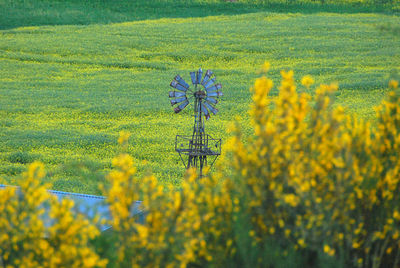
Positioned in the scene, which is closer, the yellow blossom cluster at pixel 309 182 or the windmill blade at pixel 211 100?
the yellow blossom cluster at pixel 309 182

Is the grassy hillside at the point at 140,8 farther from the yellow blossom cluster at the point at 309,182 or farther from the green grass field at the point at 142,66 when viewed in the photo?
the yellow blossom cluster at the point at 309,182

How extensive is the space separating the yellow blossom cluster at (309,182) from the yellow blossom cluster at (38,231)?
1.16 meters

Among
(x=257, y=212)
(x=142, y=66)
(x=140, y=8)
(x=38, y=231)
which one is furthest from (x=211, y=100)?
(x=140, y=8)

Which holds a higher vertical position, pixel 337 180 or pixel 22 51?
pixel 22 51

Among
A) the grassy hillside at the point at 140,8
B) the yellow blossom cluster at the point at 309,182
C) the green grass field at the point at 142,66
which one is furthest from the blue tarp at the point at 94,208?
the grassy hillside at the point at 140,8

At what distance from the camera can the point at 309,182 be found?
3947 mm

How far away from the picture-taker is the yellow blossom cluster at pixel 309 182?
3.79 m

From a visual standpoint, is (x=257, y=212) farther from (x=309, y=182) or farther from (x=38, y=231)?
(x=38, y=231)

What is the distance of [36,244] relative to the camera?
382 cm

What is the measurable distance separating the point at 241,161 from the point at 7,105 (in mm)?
23453

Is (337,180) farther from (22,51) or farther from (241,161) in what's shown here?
(22,51)

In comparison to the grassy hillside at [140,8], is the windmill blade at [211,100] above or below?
below

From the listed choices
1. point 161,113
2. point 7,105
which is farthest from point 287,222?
point 7,105

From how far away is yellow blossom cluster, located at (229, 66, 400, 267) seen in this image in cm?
379
